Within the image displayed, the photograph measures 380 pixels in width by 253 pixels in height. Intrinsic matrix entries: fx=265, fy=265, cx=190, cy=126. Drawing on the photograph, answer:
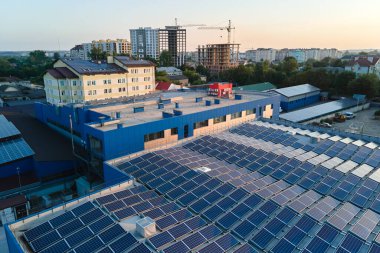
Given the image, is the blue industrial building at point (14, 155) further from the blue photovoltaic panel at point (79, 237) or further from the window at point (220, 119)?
the window at point (220, 119)

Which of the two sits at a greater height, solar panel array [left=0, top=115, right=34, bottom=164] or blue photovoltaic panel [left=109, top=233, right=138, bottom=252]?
blue photovoltaic panel [left=109, top=233, right=138, bottom=252]

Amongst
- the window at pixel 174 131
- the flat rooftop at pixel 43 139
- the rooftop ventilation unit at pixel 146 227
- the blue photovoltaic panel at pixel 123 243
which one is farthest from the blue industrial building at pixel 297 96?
the blue photovoltaic panel at pixel 123 243

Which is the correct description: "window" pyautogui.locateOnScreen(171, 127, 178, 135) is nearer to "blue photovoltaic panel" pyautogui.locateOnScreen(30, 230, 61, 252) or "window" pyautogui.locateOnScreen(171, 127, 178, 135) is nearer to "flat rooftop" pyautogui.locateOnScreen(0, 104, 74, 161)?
"flat rooftop" pyautogui.locateOnScreen(0, 104, 74, 161)

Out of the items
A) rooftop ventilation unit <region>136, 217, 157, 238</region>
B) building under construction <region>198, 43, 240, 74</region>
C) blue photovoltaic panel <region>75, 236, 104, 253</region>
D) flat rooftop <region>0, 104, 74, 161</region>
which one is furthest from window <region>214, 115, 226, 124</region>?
building under construction <region>198, 43, 240, 74</region>

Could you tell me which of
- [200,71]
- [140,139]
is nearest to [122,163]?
[140,139]

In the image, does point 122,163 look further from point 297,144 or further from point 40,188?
point 297,144

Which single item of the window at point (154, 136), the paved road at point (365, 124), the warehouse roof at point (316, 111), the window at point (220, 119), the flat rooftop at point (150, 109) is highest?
the flat rooftop at point (150, 109)
